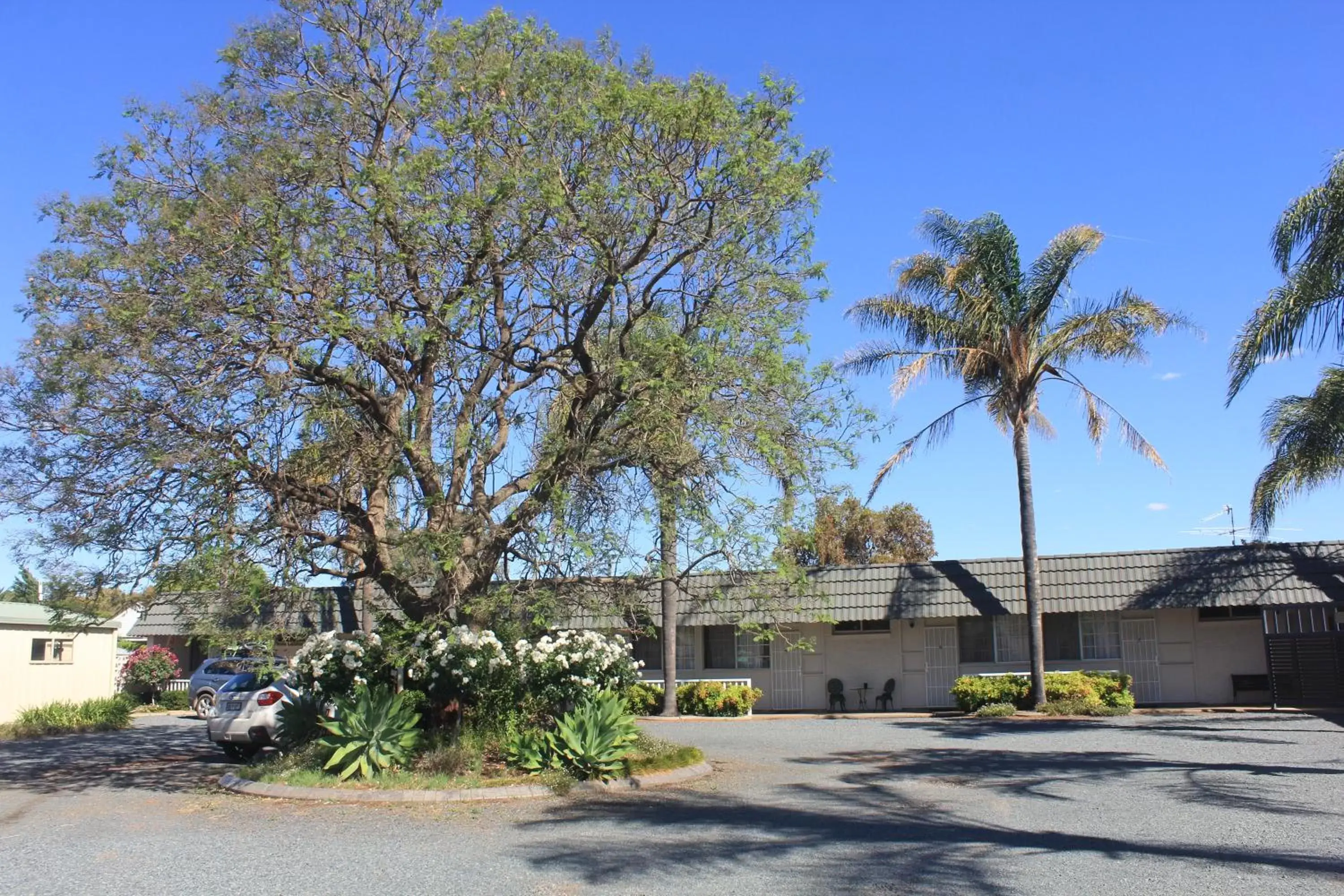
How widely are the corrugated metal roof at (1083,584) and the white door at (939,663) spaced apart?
150 cm

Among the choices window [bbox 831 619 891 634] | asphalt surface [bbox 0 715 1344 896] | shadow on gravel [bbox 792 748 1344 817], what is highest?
window [bbox 831 619 891 634]

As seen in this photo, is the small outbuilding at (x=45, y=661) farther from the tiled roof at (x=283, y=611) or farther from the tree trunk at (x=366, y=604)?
the tiled roof at (x=283, y=611)

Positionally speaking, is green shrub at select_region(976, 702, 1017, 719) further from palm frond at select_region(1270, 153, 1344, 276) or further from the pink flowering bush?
the pink flowering bush

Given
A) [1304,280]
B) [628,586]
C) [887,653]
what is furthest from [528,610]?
[887,653]

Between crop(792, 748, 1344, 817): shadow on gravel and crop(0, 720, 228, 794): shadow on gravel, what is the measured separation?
29.4 ft

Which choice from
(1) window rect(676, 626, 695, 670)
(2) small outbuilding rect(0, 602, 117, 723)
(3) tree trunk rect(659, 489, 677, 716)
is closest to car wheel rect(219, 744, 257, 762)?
(3) tree trunk rect(659, 489, 677, 716)

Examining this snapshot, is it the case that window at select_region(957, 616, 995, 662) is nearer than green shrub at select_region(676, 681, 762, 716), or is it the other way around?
green shrub at select_region(676, 681, 762, 716)

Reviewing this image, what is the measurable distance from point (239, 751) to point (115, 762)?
6.12 ft

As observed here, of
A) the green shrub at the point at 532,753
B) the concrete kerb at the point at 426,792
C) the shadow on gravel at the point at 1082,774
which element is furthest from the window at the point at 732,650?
the concrete kerb at the point at 426,792

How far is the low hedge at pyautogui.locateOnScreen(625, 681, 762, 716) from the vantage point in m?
25.3

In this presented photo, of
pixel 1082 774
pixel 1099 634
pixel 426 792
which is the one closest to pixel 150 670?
pixel 426 792

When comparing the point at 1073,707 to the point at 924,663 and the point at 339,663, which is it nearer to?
the point at 924,663

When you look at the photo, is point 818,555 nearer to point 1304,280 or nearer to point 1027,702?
point 1027,702

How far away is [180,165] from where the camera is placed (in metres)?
13.3
